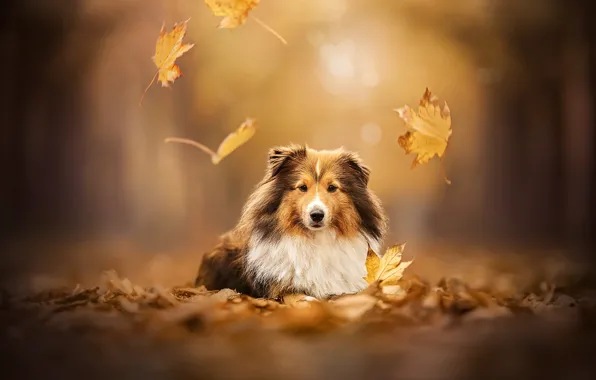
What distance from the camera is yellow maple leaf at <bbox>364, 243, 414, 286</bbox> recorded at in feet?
7.30

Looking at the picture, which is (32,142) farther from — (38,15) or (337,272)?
(337,272)

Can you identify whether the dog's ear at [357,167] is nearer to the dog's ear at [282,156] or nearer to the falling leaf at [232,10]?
the dog's ear at [282,156]

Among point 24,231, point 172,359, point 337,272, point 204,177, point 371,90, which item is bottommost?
point 172,359

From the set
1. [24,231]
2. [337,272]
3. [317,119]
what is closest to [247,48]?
[317,119]

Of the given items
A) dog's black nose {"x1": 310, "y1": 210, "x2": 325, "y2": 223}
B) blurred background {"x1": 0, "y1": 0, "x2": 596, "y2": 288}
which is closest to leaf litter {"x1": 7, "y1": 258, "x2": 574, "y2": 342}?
blurred background {"x1": 0, "y1": 0, "x2": 596, "y2": 288}

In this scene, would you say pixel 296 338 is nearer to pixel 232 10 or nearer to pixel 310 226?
pixel 310 226

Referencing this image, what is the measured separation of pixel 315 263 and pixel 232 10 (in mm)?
1027

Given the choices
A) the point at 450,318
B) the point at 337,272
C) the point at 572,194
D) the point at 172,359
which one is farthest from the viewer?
the point at 572,194

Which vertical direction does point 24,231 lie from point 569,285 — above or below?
above

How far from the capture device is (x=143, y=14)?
2.29m

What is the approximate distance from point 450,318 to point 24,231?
1.59m

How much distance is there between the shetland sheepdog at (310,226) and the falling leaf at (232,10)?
0.52 meters

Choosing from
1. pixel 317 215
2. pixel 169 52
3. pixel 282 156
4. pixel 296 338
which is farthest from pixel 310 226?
pixel 169 52

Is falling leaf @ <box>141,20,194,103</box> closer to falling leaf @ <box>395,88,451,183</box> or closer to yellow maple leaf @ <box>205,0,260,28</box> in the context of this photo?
yellow maple leaf @ <box>205,0,260,28</box>
